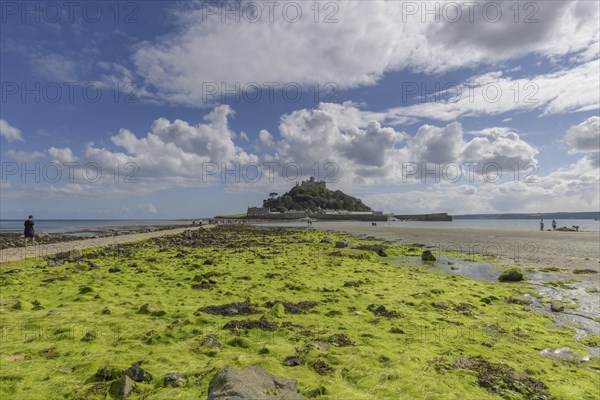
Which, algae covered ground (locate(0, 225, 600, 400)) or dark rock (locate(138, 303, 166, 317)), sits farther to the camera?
dark rock (locate(138, 303, 166, 317))

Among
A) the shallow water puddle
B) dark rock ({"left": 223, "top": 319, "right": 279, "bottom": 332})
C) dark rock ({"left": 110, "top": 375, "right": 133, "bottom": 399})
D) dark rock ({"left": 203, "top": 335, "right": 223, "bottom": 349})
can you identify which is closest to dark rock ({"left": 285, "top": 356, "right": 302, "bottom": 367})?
dark rock ({"left": 203, "top": 335, "right": 223, "bottom": 349})

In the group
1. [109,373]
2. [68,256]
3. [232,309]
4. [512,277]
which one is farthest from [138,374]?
[68,256]

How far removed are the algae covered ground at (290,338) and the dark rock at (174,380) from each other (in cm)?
12

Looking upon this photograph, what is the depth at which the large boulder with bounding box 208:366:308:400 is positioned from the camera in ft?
14.3

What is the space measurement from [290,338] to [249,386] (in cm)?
389

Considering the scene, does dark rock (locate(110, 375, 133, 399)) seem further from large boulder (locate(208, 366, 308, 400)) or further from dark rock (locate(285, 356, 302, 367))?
dark rock (locate(285, 356, 302, 367))

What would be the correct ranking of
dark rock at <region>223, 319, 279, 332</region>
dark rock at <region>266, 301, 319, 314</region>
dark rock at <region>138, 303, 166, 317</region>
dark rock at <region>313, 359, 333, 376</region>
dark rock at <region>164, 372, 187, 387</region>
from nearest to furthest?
1. dark rock at <region>164, 372, 187, 387</region>
2. dark rock at <region>313, 359, 333, 376</region>
3. dark rock at <region>223, 319, 279, 332</region>
4. dark rock at <region>138, 303, 166, 317</region>
5. dark rock at <region>266, 301, 319, 314</region>

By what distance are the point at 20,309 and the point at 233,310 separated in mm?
6377

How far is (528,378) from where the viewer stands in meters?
6.61

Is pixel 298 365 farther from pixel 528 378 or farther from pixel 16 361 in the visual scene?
pixel 16 361

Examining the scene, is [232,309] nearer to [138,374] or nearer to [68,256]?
[138,374]

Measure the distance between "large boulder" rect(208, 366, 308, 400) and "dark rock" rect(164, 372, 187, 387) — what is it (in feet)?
5.09

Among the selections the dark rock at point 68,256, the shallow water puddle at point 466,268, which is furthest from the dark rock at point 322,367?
the dark rock at point 68,256

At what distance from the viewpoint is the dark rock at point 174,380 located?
5.93 metres
